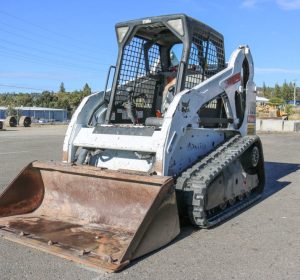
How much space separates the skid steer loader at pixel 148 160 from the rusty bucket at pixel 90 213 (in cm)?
1

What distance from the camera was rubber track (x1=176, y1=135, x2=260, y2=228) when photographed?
18.1ft

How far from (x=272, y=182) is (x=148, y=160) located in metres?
4.35

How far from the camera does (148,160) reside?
629 centimetres

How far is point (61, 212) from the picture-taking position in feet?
20.4

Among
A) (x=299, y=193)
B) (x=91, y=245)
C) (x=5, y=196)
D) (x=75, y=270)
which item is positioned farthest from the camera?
(x=299, y=193)

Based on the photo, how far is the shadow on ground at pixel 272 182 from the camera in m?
5.49

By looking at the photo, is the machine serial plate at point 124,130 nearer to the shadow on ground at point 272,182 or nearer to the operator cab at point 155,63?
the operator cab at point 155,63

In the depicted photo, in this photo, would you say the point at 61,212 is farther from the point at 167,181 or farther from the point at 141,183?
the point at 167,181

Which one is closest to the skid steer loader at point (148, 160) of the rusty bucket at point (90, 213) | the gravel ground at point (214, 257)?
the rusty bucket at point (90, 213)

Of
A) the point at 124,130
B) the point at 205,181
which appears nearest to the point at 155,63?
the point at 124,130

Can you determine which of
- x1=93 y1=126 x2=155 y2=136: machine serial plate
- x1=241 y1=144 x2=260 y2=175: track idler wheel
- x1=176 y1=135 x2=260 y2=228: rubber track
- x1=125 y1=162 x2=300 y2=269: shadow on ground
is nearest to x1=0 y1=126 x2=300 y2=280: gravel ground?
x1=125 y1=162 x2=300 y2=269: shadow on ground

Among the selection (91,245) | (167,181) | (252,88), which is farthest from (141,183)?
(252,88)

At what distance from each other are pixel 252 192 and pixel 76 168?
133 inches

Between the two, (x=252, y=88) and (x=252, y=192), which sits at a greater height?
(x=252, y=88)
